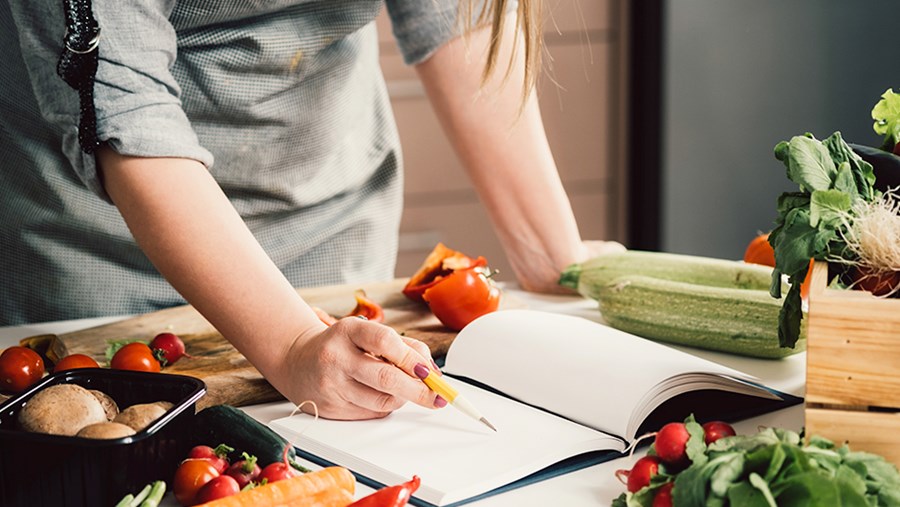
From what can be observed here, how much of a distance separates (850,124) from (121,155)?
2.33 m

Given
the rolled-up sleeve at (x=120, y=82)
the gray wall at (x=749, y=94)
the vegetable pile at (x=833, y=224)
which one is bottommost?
the gray wall at (x=749, y=94)

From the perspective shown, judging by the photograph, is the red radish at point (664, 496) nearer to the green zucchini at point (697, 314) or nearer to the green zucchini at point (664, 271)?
the green zucchini at point (697, 314)

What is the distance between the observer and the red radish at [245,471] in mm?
931

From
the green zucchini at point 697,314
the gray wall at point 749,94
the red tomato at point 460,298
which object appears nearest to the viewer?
the green zucchini at point 697,314

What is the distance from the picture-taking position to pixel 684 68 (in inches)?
136

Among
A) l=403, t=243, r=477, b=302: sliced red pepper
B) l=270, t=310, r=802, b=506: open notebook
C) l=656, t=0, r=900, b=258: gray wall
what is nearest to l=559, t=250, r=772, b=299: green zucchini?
l=403, t=243, r=477, b=302: sliced red pepper

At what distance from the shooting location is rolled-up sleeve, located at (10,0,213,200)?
1.17m

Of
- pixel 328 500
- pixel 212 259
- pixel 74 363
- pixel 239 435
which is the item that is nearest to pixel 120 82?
pixel 212 259

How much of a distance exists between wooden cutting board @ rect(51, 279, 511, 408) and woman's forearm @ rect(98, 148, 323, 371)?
0.05 metres

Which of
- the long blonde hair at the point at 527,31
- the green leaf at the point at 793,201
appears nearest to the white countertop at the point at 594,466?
the green leaf at the point at 793,201

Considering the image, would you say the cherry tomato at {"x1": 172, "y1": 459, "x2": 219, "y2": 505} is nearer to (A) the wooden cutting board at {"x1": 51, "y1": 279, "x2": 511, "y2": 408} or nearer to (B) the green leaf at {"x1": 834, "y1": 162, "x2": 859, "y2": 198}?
(A) the wooden cutting board at {"x1": 51, "y1": 279, "x2": 511, "y2": 408}

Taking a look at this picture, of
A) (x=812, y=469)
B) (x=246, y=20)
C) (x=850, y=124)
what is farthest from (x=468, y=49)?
(x=850, y=124)

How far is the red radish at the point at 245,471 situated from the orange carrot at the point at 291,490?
1.8 inches

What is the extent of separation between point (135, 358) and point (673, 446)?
69 cm
